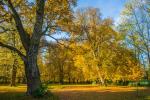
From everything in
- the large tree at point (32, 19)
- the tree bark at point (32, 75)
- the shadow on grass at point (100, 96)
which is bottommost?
the shadow on grass at point (100, 96)

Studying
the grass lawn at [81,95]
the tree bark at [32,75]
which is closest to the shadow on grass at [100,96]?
the grass lawn at [81,95]

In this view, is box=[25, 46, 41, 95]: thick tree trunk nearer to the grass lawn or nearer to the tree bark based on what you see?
the tree bark

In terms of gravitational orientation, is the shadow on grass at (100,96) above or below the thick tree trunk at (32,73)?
below

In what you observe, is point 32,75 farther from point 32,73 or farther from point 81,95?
point 81,95

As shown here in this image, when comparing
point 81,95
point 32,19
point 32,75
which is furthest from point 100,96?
point 32,19

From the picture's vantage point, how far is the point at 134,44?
191 ft

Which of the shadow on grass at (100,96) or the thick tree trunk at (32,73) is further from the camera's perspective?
the shadow on grass at (100,96)

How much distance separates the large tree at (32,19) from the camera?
82.3ft

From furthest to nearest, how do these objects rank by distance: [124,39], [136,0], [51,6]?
[124,39] → [136,0] → [51,6]

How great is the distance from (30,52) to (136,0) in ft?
114

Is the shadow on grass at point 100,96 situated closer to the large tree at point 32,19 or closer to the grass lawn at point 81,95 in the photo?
the grass lawn at point 81,95

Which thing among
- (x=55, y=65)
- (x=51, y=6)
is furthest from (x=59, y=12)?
(x=55, y=65)

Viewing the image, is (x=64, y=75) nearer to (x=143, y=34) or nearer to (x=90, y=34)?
(x=90, y=34)

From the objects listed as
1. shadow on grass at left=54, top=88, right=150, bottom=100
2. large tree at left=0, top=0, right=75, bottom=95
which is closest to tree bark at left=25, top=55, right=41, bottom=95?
large tree at left=0, top=0, right=75, bottom=95
